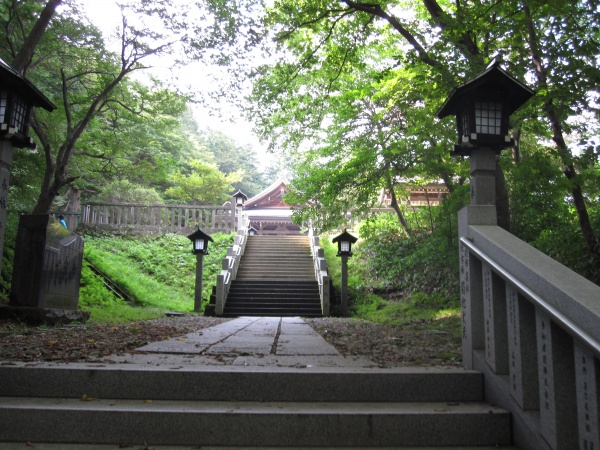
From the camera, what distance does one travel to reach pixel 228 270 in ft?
42.1

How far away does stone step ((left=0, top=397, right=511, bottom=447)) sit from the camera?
2.31m

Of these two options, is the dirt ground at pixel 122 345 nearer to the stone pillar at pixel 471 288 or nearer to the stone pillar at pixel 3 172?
the stone pillar at pixel 471 288

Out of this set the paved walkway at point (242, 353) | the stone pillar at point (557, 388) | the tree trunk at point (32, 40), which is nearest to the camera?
the stone pillar at point (557, 388)

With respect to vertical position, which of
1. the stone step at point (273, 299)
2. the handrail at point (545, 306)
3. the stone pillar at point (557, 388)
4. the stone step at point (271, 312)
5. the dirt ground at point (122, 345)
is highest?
the handrail at point (545, 306)

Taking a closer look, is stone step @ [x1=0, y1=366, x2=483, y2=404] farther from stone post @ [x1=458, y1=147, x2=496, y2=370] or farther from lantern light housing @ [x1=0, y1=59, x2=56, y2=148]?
lantern light housing @ [x1=0, y1=59, x2=56, y2=148]

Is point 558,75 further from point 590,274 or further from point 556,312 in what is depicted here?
point 556,312

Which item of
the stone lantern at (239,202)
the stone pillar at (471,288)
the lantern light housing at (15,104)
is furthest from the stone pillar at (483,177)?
the stone lantern at (239,202)

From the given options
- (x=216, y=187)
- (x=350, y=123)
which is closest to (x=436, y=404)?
(x=350, y=123)

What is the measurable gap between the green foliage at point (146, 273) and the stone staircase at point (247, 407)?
213 inches

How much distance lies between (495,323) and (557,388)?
665mm

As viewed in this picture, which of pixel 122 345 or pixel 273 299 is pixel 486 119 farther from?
pixel 273 299

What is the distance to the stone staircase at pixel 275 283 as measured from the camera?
12.1m

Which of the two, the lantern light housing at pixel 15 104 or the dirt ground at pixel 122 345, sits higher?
the lantern light housing at pixel 15 104

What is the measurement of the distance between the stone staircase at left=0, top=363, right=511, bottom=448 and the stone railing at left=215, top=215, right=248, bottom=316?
8986 mm
